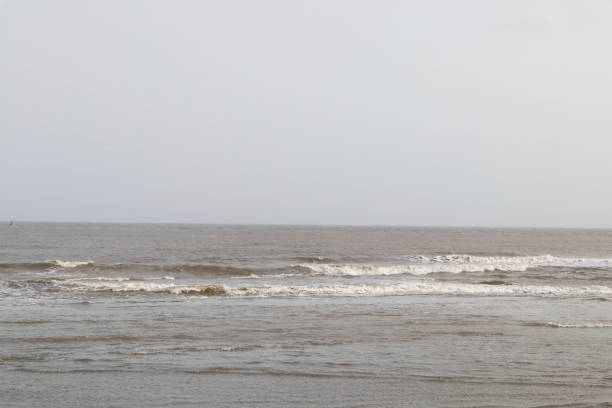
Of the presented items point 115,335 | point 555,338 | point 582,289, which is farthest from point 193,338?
point 582,289

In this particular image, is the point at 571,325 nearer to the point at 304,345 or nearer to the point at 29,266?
the point at 304,345

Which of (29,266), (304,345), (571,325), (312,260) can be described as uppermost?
(571,325)

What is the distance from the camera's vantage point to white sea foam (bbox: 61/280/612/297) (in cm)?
2497

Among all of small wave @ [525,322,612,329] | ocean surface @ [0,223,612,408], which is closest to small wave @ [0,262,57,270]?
ocean surface @ [0,223,612,408]

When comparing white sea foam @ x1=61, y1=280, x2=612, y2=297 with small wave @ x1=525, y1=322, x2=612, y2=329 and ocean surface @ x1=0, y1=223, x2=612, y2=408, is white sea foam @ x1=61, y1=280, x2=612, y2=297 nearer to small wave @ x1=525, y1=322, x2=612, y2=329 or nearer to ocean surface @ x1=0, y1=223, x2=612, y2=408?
ocean surface @ x1=0, y1=223, x2=612, y2=408

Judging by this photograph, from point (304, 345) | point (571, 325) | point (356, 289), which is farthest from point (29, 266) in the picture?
point (571, 325)

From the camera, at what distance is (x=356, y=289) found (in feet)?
86.2

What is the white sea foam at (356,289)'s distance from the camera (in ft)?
81.9

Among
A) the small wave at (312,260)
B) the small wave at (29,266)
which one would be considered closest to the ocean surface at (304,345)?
the small wave at (29,266)

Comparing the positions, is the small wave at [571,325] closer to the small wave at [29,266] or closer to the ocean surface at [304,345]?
the ocean surface at [304,345]

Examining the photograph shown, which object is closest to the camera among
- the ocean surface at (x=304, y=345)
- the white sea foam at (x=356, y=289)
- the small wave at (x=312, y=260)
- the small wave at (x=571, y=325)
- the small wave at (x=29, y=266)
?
the ocean surface at (x=304, y=345)

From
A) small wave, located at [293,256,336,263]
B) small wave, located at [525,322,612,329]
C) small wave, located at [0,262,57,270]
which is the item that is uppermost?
small wave, located at [525,322,612,329]

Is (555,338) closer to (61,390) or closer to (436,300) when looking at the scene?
(436,300)

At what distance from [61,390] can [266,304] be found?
37.6 ft
